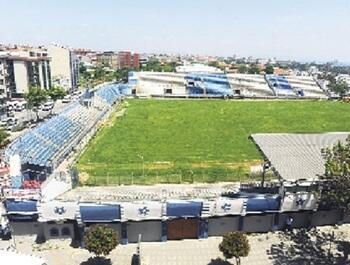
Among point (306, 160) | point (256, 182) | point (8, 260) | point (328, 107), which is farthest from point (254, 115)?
point (8, 260)

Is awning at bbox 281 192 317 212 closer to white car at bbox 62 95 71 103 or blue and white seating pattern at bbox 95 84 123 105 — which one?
blue and white seating pattern at bbox 95 84 123 105

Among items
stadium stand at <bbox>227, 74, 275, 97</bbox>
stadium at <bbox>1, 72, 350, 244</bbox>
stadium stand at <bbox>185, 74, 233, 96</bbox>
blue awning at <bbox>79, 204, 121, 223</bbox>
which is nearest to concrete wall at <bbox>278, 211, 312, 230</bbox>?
stadium at <bbox>1, 72, 350, 244</bbox>

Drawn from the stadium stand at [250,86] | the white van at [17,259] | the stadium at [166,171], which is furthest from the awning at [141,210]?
the stadium stand at [250,86]

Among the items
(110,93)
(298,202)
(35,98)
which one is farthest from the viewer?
(110,93)

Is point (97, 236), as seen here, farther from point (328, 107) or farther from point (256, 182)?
point (328, 107)

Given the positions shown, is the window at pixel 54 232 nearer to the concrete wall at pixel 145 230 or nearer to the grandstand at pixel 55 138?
the concrete wall at pixel 145 230

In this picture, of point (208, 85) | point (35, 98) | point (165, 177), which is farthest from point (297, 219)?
point (208, 85)

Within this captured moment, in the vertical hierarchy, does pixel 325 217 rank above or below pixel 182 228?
below

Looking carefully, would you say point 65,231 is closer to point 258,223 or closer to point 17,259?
point 17,259
